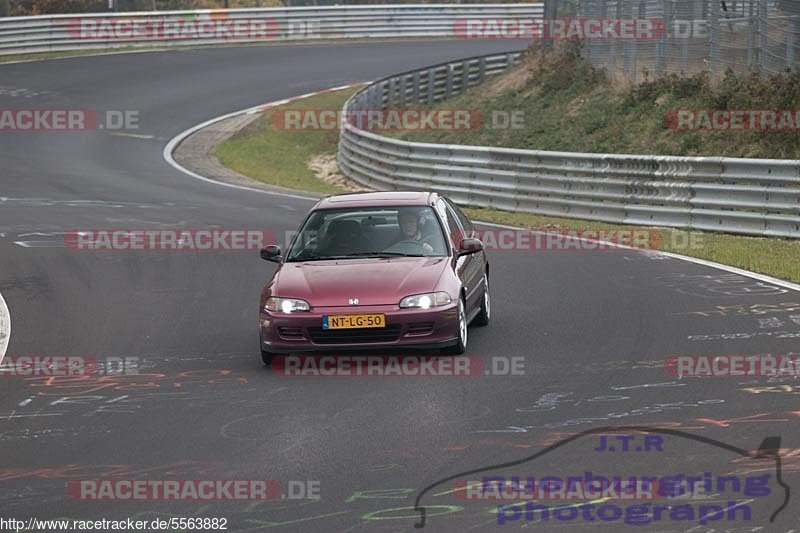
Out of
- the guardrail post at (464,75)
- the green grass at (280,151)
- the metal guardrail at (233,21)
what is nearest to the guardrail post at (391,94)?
the green grass at (280,151)

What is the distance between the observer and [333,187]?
30.3 m

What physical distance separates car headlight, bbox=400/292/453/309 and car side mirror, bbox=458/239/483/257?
104 centimetres

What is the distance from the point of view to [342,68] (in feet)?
153

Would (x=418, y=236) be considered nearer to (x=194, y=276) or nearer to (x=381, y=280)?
(x=381, y=280)

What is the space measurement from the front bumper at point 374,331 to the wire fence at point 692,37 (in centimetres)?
1611

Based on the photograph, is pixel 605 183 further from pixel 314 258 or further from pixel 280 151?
pixel 280 151

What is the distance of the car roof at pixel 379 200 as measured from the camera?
41.1 feet

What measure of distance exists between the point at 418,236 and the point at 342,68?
1379 inches

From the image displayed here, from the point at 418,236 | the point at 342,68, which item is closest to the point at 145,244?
the point at 418,236

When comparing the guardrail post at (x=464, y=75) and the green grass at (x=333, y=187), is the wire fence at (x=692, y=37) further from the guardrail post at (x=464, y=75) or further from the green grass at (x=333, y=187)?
the guardrail post at (x=464, y=75)

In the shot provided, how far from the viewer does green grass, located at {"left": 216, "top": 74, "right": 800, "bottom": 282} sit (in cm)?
1716

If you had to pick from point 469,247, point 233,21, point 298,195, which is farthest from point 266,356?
point 233,21

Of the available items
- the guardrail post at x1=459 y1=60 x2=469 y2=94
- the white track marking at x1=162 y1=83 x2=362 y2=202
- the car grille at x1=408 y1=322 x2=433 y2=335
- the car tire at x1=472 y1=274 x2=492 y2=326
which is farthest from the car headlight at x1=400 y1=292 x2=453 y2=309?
the guardrail post at x1=459 y1=60 x2=469 y2=94

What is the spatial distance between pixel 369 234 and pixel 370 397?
8.73 ft
